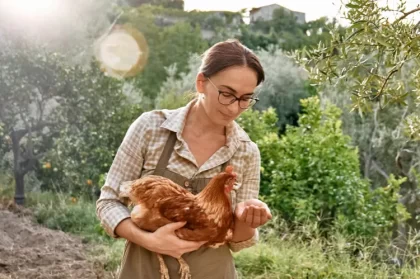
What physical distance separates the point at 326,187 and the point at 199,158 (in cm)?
418

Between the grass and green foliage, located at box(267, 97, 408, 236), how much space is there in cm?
27

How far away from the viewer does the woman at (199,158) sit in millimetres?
1683

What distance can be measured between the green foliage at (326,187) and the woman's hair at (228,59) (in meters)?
3.97

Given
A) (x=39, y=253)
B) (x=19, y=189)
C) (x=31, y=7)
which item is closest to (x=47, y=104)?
(x=19, y=189)

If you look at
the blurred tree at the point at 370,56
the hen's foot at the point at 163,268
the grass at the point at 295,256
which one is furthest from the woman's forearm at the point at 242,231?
the grass at the point at 295,256

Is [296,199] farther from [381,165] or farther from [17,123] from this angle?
[381,165]

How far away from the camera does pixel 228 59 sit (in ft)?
5.57

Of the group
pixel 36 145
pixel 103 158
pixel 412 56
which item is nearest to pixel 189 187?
pixel 412 56

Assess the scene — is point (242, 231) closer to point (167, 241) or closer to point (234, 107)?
point (167, 241)

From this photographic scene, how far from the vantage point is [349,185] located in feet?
18.9

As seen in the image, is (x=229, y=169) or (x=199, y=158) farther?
(x=199, y=158)

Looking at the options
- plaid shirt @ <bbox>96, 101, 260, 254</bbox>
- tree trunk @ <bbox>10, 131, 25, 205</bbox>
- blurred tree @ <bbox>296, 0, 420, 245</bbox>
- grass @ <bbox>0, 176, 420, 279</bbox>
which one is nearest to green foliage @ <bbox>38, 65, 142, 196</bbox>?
tree trunk @ <bbox>10, 131, 25, 205</bbox>

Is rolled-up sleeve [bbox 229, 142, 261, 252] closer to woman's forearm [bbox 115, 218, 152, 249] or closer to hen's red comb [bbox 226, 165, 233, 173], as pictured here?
hen's red comb [bbox 226, 165, 233, 173]

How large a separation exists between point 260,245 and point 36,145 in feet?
11.9
